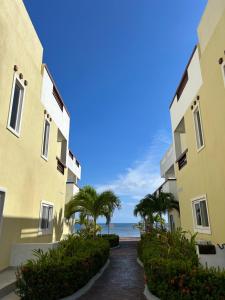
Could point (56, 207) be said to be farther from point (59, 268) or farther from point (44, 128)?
point (59, 268)

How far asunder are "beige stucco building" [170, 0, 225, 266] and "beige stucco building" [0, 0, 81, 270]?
18.7 ft

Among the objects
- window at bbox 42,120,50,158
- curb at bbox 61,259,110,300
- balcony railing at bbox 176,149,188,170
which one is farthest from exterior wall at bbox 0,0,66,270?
balcony railing at bbox 176,149,188,170

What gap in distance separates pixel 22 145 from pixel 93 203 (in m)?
7.72

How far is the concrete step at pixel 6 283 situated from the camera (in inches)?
250

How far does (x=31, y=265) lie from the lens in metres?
5.98

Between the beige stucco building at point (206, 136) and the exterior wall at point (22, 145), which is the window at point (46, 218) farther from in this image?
the beige stucco building at point (206, 136)

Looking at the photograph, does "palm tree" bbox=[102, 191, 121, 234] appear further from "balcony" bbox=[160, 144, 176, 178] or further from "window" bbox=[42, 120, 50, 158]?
"balcony" bbox=[160, 144, 176, 178]

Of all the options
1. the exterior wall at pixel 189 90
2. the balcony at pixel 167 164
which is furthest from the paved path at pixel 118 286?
the balcony at pixel 167 164

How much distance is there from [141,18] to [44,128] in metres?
6.45

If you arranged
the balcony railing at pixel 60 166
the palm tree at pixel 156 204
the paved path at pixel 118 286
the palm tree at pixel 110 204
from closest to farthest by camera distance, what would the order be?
the paved path at pixel 118 286 → the balcony railing at pixel 60 166 → the palm tree at pixel 110 204 → the palm tree at pixel 156 204

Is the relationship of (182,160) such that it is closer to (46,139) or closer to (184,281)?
(46,139)

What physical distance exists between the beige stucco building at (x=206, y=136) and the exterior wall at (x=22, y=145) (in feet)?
19.4

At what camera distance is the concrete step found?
635 cm

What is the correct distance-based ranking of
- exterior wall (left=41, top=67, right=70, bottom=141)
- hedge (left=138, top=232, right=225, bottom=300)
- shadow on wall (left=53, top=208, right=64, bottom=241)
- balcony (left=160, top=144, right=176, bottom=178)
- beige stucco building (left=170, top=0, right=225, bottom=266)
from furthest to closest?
balcony (left=160, top=144, right=176, bottom=178)
shadow on wall (left=53, top=208, right=64, bottom=241)
exterior wall (left=41, top=67, right=70, bottom=141)
beige stucco building (left=170, top=0, right=225, bottom=266)
hedge (left=138, top=232, right=225, bottom=300)
